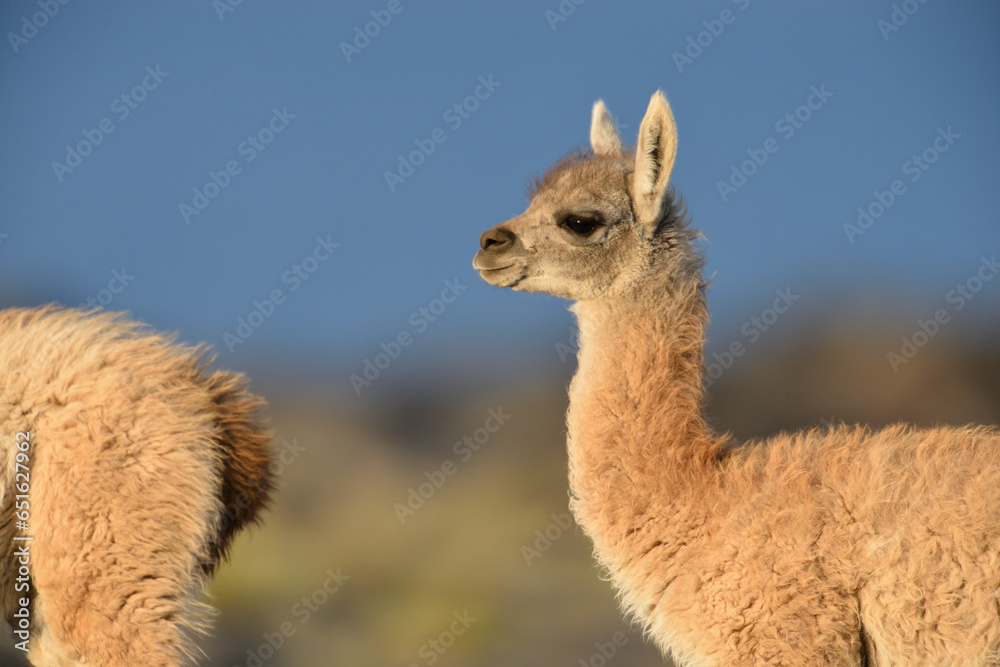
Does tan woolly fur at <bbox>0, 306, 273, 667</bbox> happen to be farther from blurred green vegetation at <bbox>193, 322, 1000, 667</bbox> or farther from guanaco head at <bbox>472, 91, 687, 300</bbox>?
blurred green vegetation at <bbox>193, 322, 1000, 667</bbox>

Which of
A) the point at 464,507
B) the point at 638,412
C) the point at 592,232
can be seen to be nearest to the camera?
the point at 638,412

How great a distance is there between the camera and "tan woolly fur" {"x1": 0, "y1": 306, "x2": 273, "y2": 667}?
9.86ft

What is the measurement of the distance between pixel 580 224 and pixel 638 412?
844 millimetres

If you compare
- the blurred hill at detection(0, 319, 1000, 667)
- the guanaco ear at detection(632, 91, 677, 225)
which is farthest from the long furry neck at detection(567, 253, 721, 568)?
the blurred hill at detection(0, 319, 1000, 667)

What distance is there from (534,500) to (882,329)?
21.7 ft

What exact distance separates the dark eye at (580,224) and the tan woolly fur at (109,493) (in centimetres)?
152

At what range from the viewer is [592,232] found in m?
3.80

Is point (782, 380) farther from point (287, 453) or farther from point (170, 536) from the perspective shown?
point (170, 536)

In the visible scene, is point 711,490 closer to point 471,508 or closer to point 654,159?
point 654,159

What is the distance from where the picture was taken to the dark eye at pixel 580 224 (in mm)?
3809

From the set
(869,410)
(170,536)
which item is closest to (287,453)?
(170,536)

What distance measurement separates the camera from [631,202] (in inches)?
151

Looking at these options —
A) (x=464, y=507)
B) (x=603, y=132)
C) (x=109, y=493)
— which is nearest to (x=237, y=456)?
(x=109, y=493)

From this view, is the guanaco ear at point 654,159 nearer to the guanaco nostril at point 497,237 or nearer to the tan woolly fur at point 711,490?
the tan woolly fur at point 711,490
